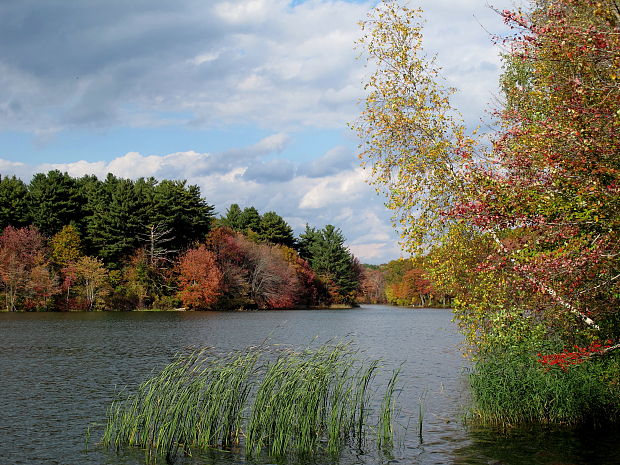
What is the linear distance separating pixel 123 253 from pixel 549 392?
70.0 metres

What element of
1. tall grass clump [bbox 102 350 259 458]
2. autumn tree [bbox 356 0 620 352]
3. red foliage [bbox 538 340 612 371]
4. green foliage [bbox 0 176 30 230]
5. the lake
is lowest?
the lake

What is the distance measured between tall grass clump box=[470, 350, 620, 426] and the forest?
6259 centimetres

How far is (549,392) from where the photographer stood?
13414mm

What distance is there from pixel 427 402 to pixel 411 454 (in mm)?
5254

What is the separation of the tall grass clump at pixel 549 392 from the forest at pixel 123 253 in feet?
205

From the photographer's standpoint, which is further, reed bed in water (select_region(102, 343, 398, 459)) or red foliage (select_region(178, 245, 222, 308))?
red foliage (select_region(178, 245, 222, 308))

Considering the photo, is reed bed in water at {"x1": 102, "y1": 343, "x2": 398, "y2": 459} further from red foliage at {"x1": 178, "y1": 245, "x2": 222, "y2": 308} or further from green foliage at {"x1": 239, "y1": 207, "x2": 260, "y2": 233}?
green foliage at {"x1": 239, "y1": 207, "x2": 260, "y2": 233}

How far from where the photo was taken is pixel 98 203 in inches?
3066

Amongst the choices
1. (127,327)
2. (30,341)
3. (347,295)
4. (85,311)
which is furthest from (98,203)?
(347,295)

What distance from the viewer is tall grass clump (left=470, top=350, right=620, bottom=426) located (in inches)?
523

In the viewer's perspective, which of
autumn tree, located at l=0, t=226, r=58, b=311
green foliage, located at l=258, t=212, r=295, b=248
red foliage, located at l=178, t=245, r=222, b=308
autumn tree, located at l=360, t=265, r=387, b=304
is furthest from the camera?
autumn tree, located at l=360, t=265, r=387, b=304

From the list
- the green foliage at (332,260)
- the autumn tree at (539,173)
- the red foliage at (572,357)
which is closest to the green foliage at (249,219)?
the green foliage at (332,260)

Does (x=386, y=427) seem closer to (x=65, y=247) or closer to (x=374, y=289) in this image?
(x=65, y=247)

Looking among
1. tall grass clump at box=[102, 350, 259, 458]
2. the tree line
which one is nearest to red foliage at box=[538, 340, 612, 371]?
the tree line
